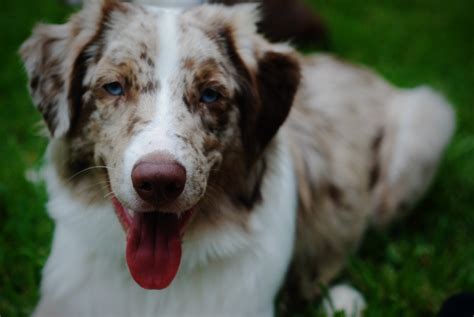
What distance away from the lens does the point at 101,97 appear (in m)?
2.79

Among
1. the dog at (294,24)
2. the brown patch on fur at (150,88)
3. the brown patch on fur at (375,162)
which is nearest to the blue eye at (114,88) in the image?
the brown patch on fur at (150,88)

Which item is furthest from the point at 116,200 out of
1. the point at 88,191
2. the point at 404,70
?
the point at 404,70

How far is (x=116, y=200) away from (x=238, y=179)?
0.62 metres

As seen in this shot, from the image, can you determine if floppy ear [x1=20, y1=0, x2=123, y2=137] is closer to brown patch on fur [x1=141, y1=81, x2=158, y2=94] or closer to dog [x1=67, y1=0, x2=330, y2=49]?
brown patch on fur [x1=141, y1=81, x2=158, y2=94]

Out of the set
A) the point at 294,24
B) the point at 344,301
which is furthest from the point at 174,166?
the point at 294,24

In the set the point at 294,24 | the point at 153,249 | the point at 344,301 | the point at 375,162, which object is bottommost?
the point at 294,24

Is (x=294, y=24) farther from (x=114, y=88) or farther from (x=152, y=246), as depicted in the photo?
(x=152, y=246)

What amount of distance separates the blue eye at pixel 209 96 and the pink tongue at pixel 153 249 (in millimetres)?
541

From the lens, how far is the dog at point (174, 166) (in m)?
2.63

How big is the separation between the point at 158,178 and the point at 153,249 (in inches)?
19.3

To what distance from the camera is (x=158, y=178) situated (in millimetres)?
2324

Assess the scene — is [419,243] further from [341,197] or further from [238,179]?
[238,179]

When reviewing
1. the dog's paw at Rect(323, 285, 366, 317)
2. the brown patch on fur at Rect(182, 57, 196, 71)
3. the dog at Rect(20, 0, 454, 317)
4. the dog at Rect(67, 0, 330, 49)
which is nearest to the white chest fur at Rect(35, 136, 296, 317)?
the dog at Rect(20, 0, 454, 317)

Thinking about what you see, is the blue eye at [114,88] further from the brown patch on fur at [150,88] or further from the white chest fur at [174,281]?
the white chest fur at [174,281]
